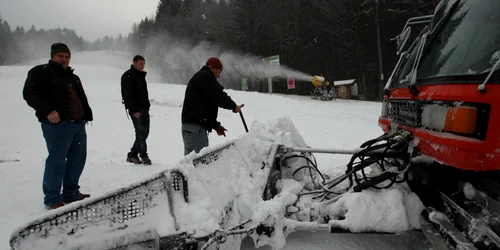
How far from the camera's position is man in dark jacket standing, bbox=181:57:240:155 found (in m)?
3.84

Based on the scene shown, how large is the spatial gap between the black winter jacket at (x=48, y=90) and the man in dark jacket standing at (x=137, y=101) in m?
1.73

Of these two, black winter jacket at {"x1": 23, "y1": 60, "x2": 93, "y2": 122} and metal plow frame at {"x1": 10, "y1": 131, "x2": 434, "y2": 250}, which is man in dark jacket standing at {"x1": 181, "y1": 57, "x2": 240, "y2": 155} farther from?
metal plow frame at {"x1": 10, "y1": 131, "x2": 434, "y2": 250}

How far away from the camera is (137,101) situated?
5273 millimetres

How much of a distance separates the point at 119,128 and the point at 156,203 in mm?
10035

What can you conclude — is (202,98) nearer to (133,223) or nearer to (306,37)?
(133,223)

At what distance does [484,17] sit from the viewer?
217cm

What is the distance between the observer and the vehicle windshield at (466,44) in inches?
78.4

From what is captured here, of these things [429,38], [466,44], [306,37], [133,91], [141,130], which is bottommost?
[141,130]

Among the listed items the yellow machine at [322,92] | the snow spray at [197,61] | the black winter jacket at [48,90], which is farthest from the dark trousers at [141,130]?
the snow spray at [197,61]

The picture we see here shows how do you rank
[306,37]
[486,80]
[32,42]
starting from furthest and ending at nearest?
[32,42]
[306,37]
[486,80]

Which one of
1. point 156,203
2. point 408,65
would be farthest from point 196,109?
point 408,65

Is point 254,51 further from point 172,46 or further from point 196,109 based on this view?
point 196,109

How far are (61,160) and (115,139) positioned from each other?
641cm

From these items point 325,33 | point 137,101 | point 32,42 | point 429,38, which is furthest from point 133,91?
point 32,42
